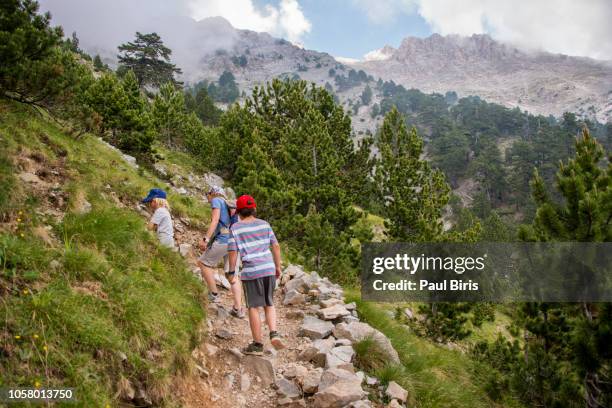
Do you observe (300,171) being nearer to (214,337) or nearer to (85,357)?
(214,337)

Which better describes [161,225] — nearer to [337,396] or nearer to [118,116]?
[337,396]

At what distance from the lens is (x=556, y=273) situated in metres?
7.49

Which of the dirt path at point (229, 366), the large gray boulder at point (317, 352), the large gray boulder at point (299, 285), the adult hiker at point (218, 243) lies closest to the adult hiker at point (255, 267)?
the dirt path at point (229, 366)

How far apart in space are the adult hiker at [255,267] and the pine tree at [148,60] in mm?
47136

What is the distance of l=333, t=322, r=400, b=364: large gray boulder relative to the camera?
18.7 feet

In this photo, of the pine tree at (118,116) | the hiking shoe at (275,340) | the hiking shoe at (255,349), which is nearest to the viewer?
the hiking shoe at (255,349)

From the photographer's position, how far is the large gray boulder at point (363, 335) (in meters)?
5.70

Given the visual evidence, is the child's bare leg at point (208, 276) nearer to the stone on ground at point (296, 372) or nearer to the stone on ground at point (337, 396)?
the stone on ground at point (296, 372)

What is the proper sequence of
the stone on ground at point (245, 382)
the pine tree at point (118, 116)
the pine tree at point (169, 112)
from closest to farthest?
the stone on ground at point (245, 382) < the pine tree at point (118, 116) < the pine tree at point (169, 112)

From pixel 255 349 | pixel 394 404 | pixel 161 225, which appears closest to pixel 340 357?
pixel 394 404

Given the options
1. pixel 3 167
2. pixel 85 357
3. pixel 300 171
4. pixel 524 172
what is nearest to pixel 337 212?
pixel 300 171

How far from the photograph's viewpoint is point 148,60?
4772 centimetres

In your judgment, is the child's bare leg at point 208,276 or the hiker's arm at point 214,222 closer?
the hiker's arm at point 214,222

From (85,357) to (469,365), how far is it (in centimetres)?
800
